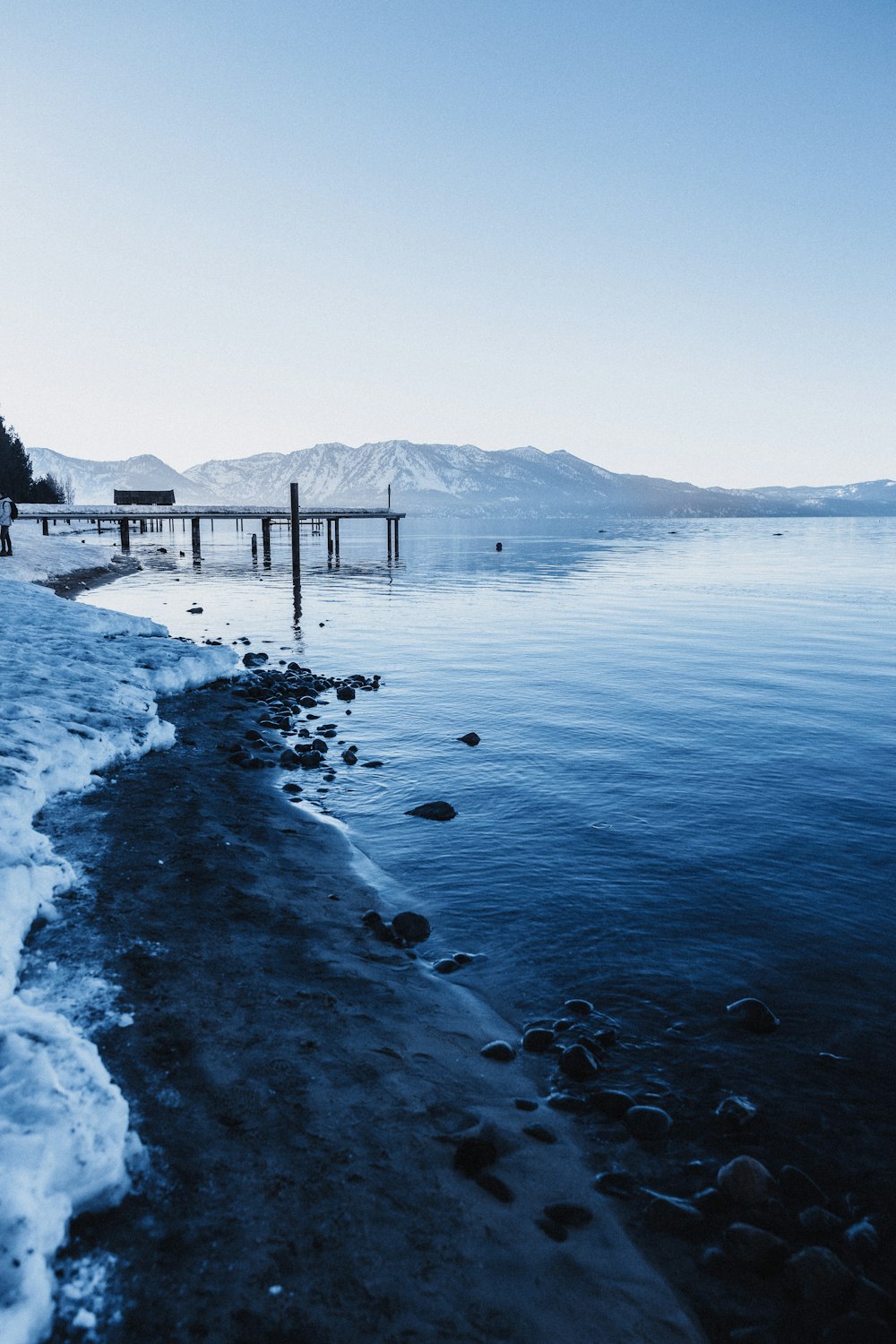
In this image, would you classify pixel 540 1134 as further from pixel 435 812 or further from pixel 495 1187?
pixel 435 812

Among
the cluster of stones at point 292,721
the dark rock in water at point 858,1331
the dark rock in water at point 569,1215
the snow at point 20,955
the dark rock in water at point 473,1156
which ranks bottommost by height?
the dark rock in water at point 858,1331

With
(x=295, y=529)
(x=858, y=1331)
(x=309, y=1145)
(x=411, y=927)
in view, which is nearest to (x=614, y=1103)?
(x=858, y=1331)

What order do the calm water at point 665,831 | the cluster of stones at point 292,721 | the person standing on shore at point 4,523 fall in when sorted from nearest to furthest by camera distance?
the calm water at point 665,831, the cluster of stones at point 292,721, the person standing on shore at point 4,523

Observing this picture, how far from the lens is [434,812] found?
9.60m

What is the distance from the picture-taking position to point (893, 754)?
12.1 meters

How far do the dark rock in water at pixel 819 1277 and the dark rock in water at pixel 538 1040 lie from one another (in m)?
1.90

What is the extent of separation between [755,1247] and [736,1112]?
3.22ft

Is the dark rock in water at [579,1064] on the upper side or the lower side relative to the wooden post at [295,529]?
lower

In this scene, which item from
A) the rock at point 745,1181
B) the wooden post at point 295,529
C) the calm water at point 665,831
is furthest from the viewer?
the wooden post at point 295,529

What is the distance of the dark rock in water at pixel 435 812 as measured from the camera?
376 inches

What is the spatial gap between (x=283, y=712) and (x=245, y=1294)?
Answer: 11510 millimetres

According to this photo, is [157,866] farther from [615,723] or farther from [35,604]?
[35,604]

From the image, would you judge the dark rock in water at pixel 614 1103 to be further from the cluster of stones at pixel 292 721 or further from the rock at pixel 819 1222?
the cluster of stones at pixel 292 721

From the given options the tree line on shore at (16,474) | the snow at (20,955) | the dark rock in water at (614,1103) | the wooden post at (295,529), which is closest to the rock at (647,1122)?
the dark rock in water at (614,1103)
